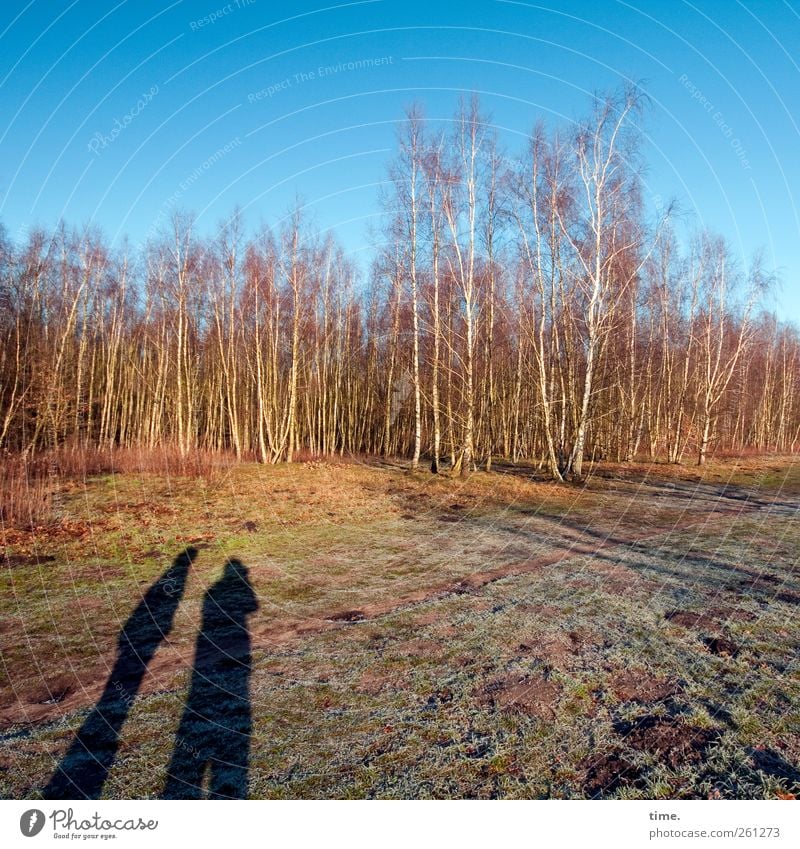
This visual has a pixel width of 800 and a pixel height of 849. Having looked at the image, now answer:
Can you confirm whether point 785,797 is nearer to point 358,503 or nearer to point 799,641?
point 799,641

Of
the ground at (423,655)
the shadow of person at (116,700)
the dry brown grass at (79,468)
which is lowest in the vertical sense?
the shadow of person at (116,700)

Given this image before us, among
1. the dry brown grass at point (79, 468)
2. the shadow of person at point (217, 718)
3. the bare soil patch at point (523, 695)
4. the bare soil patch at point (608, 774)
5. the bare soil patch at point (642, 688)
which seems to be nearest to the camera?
the bare soil patch at point (608, 774)

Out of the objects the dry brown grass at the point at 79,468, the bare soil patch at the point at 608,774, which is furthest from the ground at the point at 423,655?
the dry brown grass at the point at 79,468

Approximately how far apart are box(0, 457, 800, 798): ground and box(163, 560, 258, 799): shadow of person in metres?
0.03

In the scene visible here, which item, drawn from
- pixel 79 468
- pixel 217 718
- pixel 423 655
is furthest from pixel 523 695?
pixel 79 468

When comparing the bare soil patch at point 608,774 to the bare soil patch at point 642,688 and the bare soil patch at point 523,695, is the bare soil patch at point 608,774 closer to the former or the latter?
the bare soil patch at point 523,695

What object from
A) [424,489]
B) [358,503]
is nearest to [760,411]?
[424,489]

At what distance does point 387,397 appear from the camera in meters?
31.3

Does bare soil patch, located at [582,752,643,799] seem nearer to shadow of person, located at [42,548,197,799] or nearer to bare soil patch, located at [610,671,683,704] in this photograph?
bare soil patch, located at [610,671,683,704]

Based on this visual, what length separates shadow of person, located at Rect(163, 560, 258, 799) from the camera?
130 inches

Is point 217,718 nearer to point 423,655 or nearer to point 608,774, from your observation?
point 423,655

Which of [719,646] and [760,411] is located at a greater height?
[760,411]

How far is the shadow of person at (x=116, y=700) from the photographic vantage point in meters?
3.34

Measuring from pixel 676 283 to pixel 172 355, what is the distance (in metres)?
28.0
